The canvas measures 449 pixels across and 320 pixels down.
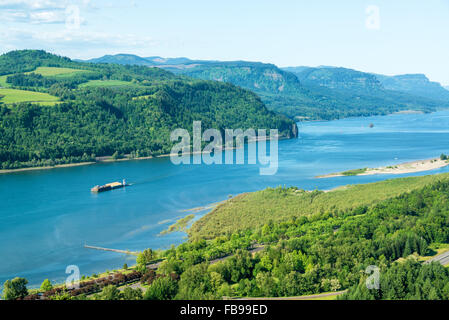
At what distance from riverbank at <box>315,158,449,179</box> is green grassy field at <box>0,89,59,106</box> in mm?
30543

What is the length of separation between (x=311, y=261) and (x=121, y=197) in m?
16.1

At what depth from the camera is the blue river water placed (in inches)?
712

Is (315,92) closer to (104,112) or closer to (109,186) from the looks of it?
(104,112)

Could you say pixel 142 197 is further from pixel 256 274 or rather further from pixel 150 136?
pixel 150 136

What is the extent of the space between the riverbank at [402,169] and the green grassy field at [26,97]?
30.5m

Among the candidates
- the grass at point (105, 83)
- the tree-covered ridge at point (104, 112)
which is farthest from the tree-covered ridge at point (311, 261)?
the grass at point (105, 83)

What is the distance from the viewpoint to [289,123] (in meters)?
63.4

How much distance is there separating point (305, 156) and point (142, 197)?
19062 millimetres

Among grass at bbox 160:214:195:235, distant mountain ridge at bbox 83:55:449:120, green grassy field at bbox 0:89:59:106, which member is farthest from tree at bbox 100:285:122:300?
distant mountain ridge at bbox 83:55:449:120

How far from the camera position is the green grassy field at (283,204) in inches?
822

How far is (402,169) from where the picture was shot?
33.9 meters

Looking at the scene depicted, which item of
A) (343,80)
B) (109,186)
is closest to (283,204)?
(109,186)

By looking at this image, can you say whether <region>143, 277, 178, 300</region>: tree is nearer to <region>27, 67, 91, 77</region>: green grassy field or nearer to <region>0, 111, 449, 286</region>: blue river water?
<region>0, 111, 449, 286</region>: blue river water
